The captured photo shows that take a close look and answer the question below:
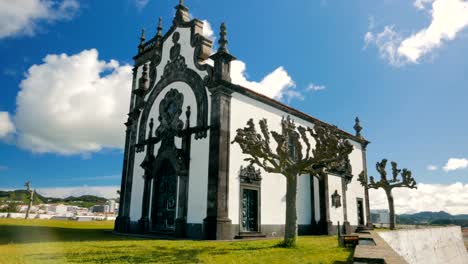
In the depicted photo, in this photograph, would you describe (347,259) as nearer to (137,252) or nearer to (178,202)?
(137,252)

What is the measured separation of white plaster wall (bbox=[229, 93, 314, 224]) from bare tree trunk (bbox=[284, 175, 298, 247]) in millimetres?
4451

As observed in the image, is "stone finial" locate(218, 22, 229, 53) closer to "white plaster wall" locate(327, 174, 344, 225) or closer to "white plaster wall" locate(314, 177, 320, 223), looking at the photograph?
"white plaster wall" locate(314, 177, 320, 223)

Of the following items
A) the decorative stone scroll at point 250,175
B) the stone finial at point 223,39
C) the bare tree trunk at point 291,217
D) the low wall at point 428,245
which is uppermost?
the stone finial at point 223,39

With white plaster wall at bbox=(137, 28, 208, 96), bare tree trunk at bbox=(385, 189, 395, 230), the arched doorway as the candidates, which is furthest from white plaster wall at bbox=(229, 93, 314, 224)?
bare tree trunk at bbox=(385, 189, 395, 230)

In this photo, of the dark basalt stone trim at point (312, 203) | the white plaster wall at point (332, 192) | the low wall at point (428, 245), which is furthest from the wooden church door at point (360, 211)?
the dark basalt stone trim at point (312, 203)

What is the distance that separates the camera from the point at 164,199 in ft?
61.6

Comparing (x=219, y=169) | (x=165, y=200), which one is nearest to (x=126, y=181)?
(x=165, y=200)

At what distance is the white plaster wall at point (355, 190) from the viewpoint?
1006 inches

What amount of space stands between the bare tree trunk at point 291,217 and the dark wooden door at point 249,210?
194 inches

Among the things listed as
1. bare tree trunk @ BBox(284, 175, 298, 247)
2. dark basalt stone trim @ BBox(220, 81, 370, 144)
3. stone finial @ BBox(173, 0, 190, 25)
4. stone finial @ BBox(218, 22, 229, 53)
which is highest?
stone finial @ BBox(173, 0, 190, 25)

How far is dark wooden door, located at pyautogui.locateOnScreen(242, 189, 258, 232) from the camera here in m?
16.9

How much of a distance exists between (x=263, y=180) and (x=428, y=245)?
12067mm

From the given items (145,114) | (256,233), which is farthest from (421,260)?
(145,114)

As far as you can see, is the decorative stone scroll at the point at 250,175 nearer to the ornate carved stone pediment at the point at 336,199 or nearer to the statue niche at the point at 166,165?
the statue niche at the point at 166,165
